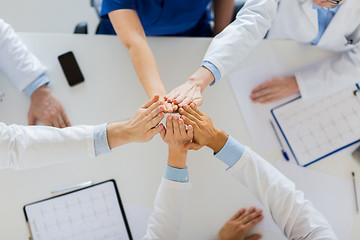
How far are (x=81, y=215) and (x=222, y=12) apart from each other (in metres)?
0.99

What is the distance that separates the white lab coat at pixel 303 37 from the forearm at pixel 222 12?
0.21 meters

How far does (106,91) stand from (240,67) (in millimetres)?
517

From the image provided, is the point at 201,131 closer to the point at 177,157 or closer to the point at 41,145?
the point at 177,157

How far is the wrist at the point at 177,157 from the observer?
956 millimetres

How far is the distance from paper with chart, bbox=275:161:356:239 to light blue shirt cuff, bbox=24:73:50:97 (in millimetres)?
901

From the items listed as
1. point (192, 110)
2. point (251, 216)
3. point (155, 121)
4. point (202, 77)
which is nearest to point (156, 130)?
point (155, 121)

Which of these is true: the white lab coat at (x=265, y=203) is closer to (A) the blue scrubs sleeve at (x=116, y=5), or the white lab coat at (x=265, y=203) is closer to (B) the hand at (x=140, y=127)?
(B) the hand at (x=140, y=127)

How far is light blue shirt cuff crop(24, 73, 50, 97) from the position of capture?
41.9 inches

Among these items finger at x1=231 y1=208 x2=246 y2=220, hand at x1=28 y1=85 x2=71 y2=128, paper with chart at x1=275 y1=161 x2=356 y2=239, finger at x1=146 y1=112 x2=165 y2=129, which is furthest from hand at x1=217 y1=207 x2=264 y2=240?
hand at x1=28 y1=85 x2=71 y2=128

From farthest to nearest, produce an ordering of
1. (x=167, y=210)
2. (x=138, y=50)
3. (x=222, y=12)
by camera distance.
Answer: (x=222, y=12), (x=138, y=50), (x=167, y=210)

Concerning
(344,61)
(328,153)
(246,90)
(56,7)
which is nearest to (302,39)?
(344,61)

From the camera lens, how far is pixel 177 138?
97cm

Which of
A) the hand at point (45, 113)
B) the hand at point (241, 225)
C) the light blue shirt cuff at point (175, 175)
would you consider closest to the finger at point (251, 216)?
the hand at point (241, 225)

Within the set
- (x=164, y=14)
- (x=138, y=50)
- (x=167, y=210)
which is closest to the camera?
(x=167, y=210)
